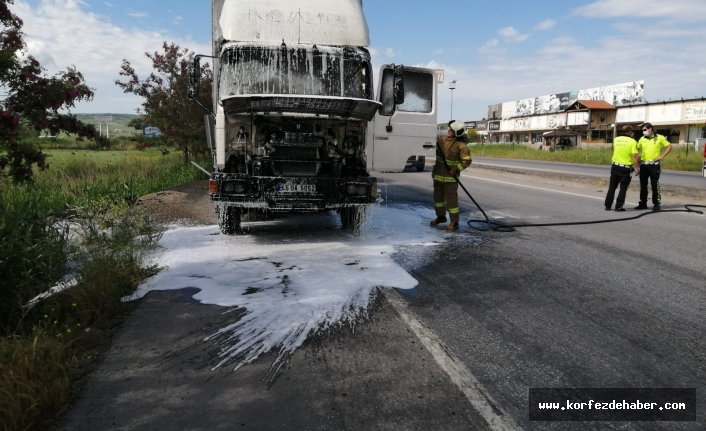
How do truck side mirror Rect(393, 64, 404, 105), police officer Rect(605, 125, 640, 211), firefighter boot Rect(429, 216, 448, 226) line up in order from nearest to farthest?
truck side mirror Rect(393, 64, 404, 105), firefighter boot Rect(429, 216, 448, 226), police officer Rect(605, 125, 640, 211)

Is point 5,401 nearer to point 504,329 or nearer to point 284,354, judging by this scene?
point 284,354

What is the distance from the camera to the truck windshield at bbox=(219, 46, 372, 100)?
6891 mm

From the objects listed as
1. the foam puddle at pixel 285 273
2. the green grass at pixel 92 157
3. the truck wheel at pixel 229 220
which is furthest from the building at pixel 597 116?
the truck wheel at pixel 229 220

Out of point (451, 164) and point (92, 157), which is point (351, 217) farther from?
point (92, 157)

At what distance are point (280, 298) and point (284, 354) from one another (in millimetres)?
1126

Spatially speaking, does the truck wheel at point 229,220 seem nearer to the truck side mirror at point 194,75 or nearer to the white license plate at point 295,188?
the white license plate at point 295,188

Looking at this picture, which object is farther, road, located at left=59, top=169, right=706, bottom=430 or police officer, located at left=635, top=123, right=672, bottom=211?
police officer, located at left=635, top=123, right=672, bottom=211

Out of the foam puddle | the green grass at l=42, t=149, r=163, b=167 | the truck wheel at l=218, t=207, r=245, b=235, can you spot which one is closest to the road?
the foam puddle

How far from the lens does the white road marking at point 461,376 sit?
262 centimetres

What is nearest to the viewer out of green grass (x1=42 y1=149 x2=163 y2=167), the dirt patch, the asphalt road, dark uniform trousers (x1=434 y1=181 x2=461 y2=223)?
dark uniform trousers (x1=434 y1=181 x2=461 y2=223)

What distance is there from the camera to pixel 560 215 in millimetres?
9703

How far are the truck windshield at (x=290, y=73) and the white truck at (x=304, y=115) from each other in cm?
1

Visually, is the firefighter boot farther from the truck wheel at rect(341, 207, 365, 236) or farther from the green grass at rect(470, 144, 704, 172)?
the green grass at rect(470, 144, 704, 172)

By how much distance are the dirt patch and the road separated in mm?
4429
